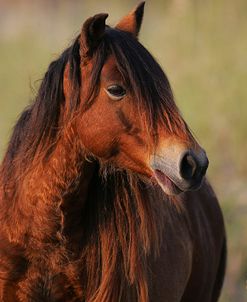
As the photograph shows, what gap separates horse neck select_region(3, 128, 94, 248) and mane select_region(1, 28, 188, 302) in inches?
1.1

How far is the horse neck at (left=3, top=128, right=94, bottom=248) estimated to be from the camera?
3.85 meters

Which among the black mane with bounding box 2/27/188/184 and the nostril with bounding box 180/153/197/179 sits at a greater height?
the black mane with bounding box 2/27/188/184

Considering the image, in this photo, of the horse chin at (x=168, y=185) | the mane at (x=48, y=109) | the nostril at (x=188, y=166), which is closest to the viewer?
the nostril at (x=188, y=166)

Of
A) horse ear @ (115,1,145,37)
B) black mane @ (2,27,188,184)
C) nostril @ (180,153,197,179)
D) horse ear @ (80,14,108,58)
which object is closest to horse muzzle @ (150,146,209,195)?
nostril @ (180,153,197,179)

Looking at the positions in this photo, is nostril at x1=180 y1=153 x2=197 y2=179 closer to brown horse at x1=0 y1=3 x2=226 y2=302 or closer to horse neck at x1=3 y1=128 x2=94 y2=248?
brown horse at x1=0 y1=3 x2=226 y2=302

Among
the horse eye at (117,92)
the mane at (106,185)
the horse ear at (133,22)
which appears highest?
the horse ear at (133,22)

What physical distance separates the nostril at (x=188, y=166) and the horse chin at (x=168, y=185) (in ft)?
0.31

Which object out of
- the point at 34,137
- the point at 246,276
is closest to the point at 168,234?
the point at 34,137

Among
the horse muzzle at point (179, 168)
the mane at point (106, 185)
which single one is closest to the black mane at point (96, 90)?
the mane at point (106, 185)

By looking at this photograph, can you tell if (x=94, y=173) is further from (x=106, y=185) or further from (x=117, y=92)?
(x=117, y=92)

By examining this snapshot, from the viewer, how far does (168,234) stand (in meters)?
4.58

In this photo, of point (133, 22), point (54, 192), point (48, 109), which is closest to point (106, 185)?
point (54, 192)

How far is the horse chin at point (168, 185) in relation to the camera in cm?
359

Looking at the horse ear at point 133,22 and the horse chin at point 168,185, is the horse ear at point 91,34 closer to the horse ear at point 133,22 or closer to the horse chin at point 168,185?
the horse ear at point 133,22
